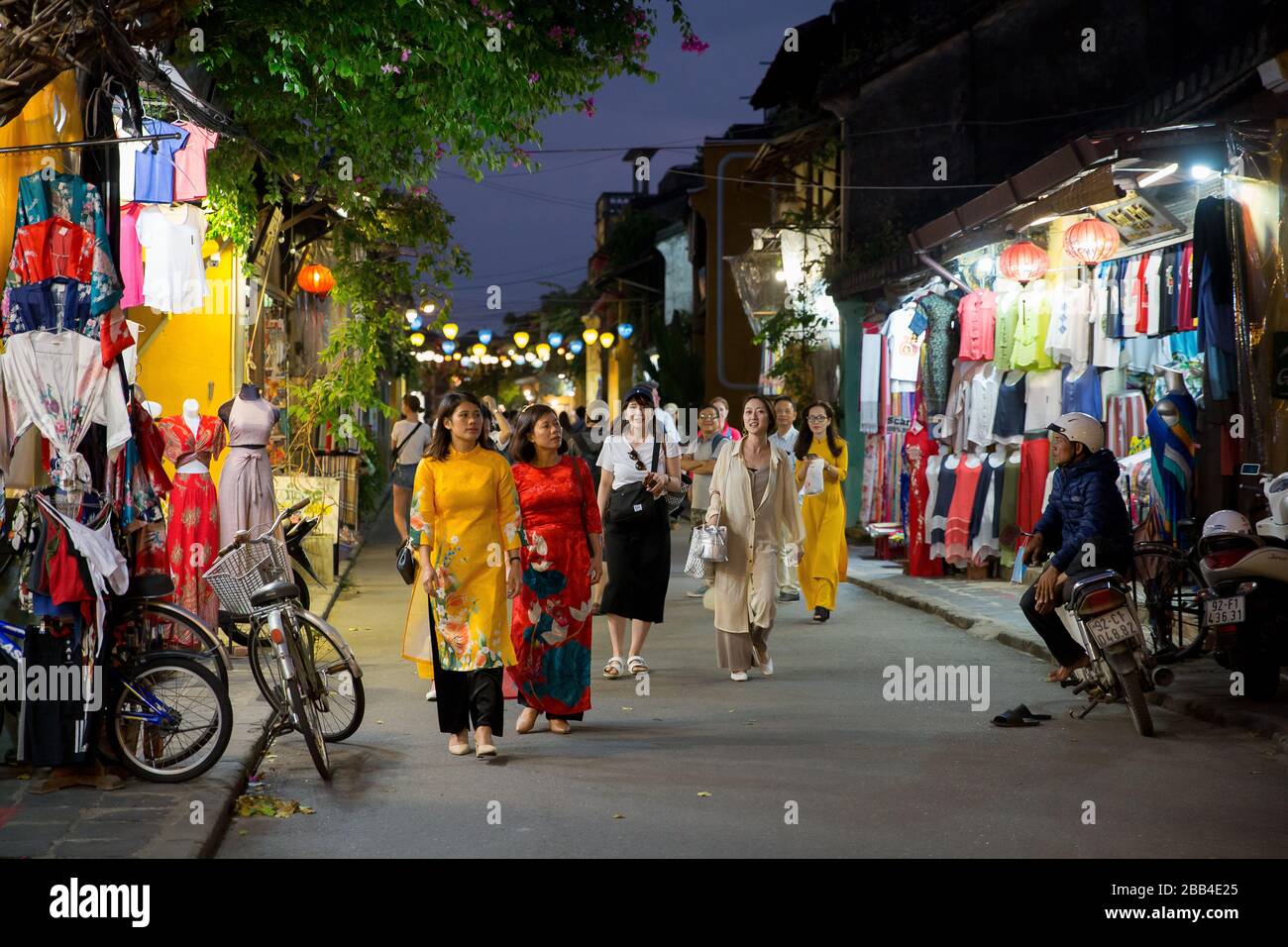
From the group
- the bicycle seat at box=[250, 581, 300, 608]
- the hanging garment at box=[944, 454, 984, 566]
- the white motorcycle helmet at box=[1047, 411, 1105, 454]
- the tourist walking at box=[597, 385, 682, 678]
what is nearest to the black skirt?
the tourist walking at box=[597, 385, 682, 678]

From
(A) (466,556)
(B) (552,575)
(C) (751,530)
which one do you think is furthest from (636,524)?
(A) (466,556)

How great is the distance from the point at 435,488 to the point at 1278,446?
251 inches

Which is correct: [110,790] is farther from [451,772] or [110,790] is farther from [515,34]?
[515,34]

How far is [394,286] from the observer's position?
19.8 meters

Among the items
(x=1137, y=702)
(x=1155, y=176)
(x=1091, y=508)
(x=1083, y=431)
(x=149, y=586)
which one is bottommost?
(x=1137, y=702)

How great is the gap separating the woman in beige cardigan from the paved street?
35 centimetres

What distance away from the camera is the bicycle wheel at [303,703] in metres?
7.47

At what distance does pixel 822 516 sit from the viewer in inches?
560

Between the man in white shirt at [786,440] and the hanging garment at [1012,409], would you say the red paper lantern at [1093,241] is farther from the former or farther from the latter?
the man in white shirt at [786,440]

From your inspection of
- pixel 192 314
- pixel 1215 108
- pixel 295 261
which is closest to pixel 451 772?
pixel 1215 108

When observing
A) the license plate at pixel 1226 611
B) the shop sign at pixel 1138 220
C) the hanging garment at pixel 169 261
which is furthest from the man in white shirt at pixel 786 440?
the hanging garment at pixel 169 261

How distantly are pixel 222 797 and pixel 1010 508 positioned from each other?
11396 millimetres

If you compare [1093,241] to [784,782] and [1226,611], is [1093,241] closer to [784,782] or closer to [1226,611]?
[1226,611]

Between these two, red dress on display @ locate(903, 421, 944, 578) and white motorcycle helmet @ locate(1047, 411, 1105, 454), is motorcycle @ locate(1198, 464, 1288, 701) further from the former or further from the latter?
red dress on display @ locate(903, 421, 944, 578)
